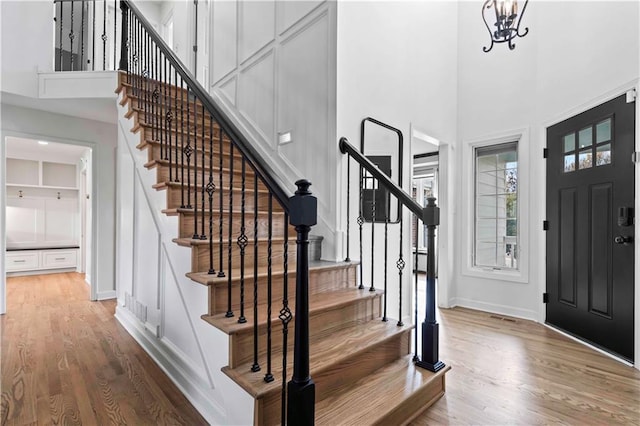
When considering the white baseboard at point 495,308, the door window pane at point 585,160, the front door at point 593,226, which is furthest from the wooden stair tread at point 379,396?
the door window pane at point 585,160

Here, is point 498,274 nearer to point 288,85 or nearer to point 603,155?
point 603,155

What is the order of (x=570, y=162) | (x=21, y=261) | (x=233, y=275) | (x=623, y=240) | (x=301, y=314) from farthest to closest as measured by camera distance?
(x=21, y=261)
(x=570, y=162)
(x=623, y=240)
(x=233, y=275)
(x=301, y=314)

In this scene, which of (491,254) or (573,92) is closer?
(573,92)

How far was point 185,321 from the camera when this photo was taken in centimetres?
202

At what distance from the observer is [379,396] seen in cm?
169

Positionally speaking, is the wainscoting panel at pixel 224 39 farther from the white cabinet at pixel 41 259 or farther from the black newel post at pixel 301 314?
the white cabinet at pixel 41 259

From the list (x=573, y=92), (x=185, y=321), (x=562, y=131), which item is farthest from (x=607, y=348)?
(x=185, y=321)

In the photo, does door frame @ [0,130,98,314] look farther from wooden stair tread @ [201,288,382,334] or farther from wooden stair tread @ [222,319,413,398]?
wooden stair tread @ [222,319,413,398]

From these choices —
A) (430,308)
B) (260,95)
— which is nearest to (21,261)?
(260,95)

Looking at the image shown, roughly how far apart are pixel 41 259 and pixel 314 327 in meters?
6.69

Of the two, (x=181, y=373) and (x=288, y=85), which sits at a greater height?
(x=288, y=85)

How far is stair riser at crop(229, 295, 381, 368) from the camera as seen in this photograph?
158 centimetres

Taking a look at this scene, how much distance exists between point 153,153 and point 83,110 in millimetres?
2279

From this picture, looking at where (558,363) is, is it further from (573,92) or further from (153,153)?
(153,153)
